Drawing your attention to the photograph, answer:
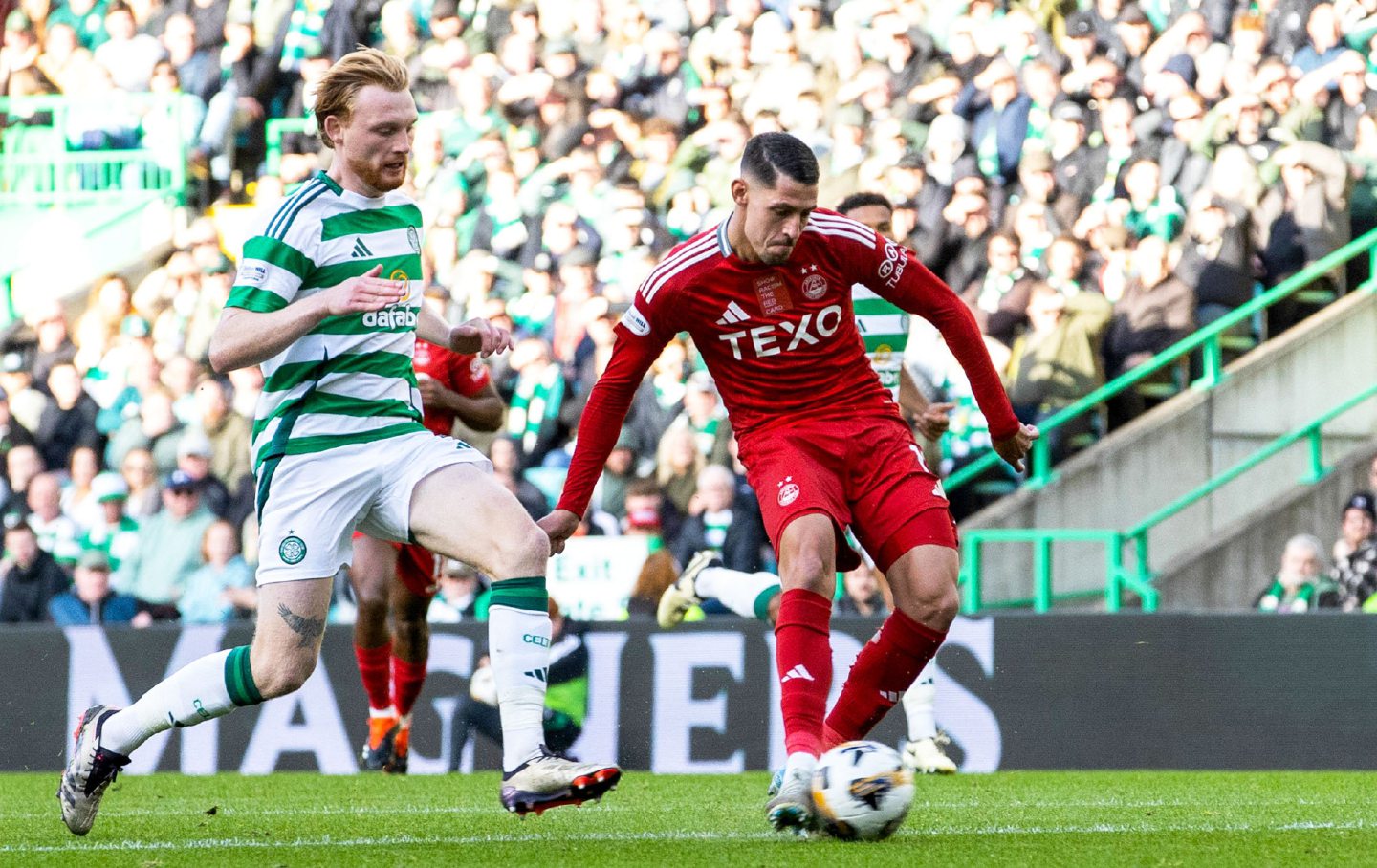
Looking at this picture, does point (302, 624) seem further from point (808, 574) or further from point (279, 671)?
point (808, 574)

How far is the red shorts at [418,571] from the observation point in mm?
8523

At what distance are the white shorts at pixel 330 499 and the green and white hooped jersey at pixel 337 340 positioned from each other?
0.16 feet

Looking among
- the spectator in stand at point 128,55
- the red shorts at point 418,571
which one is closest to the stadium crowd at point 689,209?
the spectator in stand at point 128,55

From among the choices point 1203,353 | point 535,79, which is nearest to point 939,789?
point 1203,353

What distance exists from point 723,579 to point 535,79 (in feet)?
27.6

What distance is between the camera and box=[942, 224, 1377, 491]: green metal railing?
38.7ft

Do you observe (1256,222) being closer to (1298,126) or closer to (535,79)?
(1298,126)

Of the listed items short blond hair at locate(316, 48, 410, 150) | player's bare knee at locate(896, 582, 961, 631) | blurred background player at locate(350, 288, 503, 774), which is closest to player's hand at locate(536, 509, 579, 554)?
player's bare knee at locate(896, 582, 961, 631)

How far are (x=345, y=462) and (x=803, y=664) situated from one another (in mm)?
1351

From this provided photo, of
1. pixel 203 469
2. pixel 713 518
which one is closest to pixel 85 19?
pixel 203 469

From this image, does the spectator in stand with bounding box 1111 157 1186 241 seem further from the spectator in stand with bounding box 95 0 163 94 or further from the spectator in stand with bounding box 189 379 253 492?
the spectator in stand with bounding box 95 0 163 94

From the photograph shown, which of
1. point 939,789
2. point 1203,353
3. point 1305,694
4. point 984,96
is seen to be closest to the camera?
point 939,789

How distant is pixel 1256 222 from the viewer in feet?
40.3

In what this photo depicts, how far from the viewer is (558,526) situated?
579 cm
